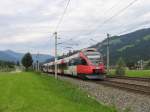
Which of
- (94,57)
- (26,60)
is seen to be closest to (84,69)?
(94,57)

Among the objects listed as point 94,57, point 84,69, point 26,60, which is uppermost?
point 26,60

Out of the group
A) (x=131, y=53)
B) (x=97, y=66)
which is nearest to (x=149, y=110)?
(x=97, y=66)

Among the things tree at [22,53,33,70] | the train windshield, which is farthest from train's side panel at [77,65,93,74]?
tree at [22,53,33,70]

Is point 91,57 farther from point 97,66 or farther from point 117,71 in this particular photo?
point 117,71

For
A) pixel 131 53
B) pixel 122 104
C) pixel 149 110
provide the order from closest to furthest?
pixel 149 110, pixel 122 104, pixel 131 53

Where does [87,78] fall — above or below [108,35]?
below

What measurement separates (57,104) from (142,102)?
4623 mm

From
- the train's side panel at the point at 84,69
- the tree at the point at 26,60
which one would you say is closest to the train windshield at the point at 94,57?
the train's side panel at the point at 84,69

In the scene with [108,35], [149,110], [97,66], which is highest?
[108,35]

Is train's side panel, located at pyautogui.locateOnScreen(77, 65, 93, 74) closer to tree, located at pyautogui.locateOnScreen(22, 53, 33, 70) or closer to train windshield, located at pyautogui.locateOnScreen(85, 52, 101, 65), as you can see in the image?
train windshield, located at pyautogui.locateOnScreen(85, 52, 101, 65)

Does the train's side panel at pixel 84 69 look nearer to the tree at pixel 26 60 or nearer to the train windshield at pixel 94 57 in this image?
the train windshield at pixel 94 57

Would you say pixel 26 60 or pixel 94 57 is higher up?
pixel 26 60

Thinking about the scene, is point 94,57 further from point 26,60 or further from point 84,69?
point 26,60

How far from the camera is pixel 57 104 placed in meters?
15.3
